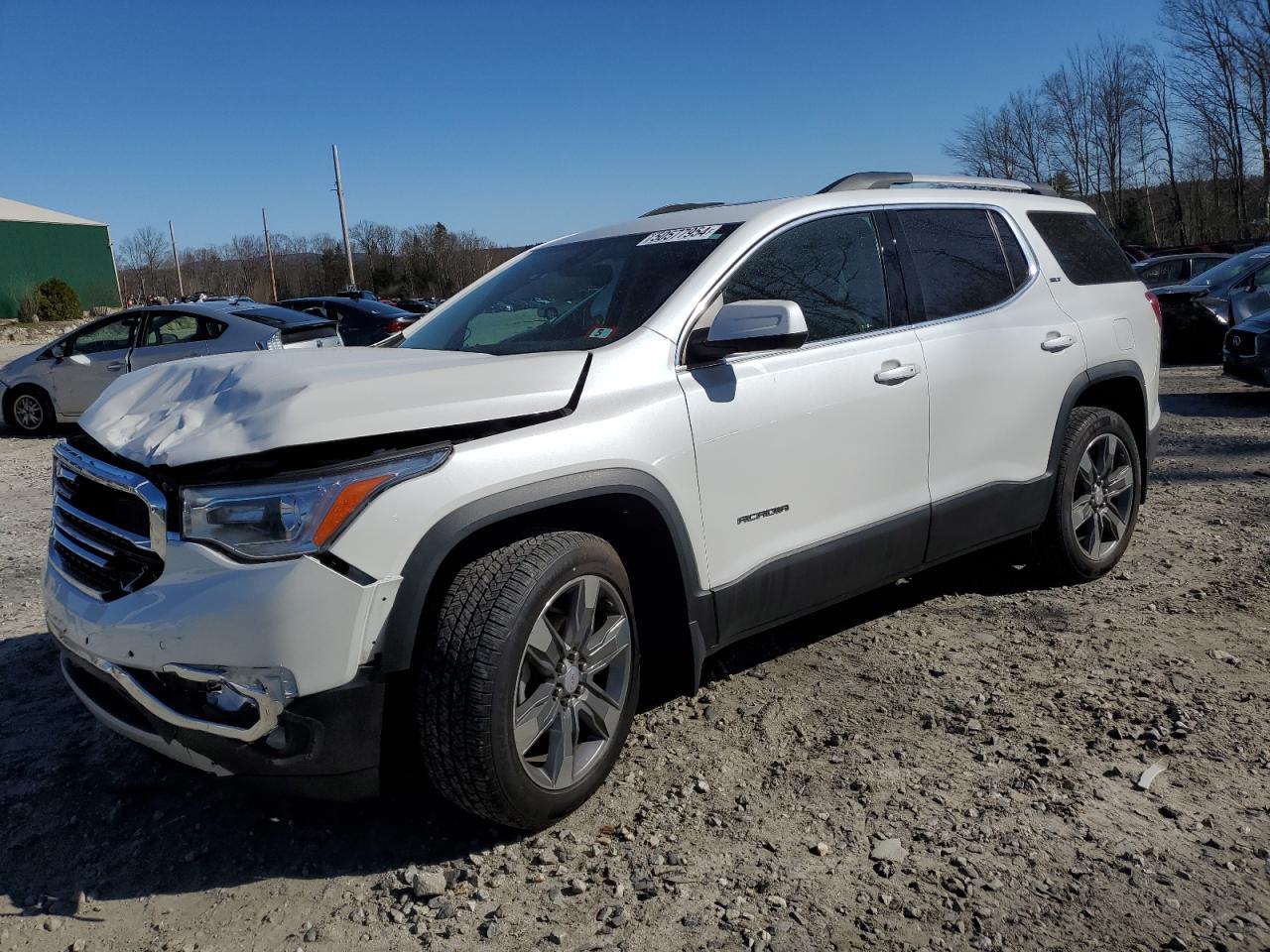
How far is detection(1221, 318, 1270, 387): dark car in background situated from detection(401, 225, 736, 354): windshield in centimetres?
886

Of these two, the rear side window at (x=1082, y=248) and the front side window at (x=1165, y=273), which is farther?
the front side window at (x=1165, y=273)

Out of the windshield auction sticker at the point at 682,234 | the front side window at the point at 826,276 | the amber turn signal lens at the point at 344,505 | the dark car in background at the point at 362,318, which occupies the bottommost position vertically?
the amber turn signal lens at the point at 344,505

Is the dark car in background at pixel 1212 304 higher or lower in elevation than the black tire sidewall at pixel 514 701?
higher

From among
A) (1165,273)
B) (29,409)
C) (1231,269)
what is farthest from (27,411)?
(1165,273)

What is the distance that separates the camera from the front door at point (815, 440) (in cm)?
316

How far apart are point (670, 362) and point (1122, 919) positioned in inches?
73.9

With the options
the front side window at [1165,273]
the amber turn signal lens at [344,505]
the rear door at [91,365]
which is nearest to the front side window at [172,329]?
the rear door at [91,365]

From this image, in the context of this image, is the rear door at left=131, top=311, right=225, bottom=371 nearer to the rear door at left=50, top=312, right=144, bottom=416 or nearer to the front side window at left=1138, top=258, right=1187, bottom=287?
the rear door at left=50, top=312, right=144, bottom=416

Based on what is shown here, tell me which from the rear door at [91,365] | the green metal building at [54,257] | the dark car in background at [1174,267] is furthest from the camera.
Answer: the green metal building at [54,257]

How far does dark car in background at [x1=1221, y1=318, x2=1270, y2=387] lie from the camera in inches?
398

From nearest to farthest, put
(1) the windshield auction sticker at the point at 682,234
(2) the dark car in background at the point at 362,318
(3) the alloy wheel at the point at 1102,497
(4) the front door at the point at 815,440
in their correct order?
(4) the front door at the point at 815,440, (1) the windshield auction sticker at the point at 682,234, (3) the alloy wheel at the point at 1102,497, (2) the dark car in background at the point at 362,318

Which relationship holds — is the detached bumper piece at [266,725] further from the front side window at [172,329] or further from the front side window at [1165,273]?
the front side window at [1165,273]

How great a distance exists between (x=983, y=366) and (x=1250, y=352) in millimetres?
7946

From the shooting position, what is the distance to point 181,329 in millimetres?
11086
